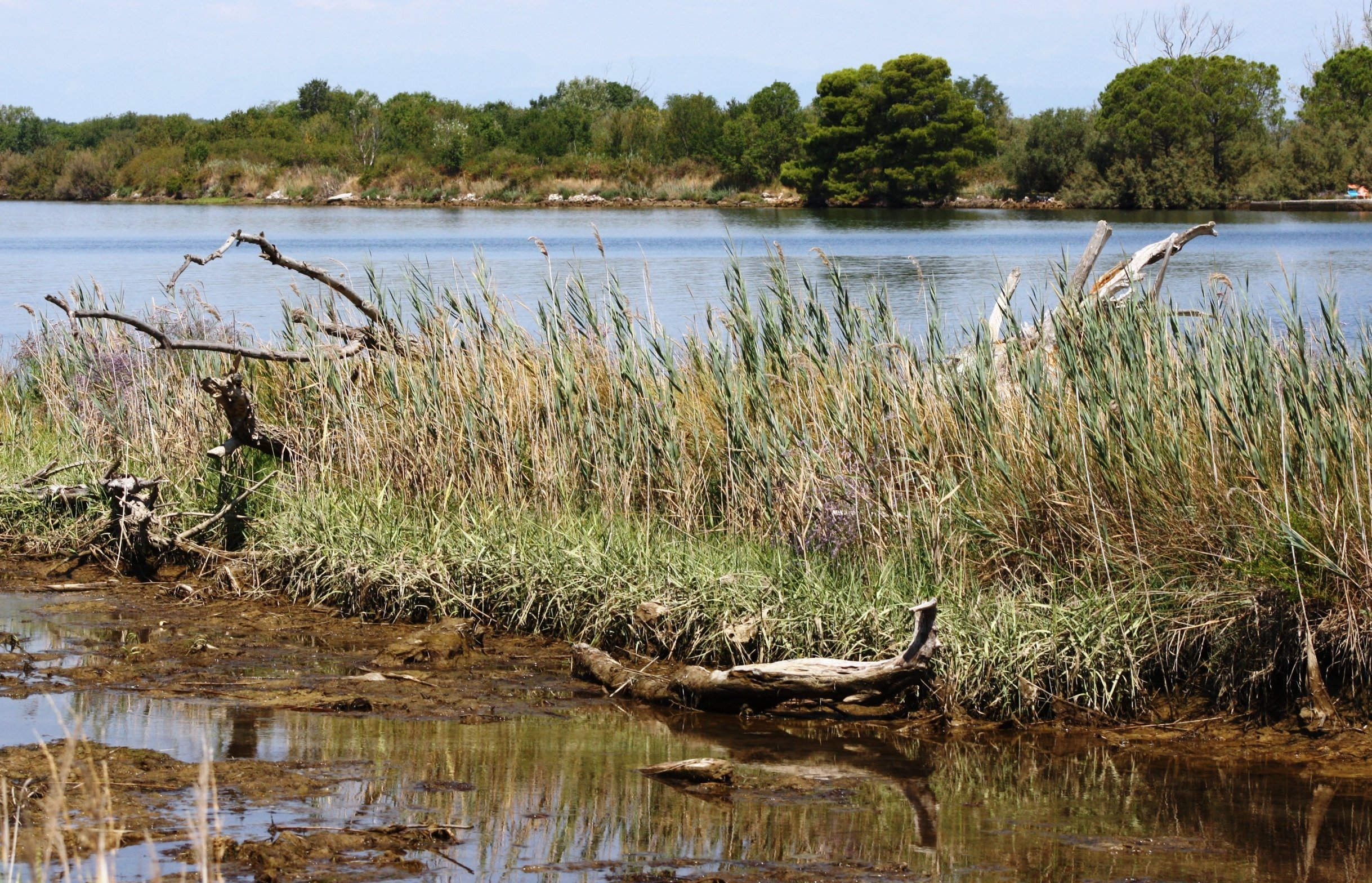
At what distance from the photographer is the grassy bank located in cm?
582

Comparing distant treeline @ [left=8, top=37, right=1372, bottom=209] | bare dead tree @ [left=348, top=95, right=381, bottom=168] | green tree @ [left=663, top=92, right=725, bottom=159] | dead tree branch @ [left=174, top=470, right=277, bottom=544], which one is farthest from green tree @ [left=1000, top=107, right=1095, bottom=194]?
dead tree branch @ [left=174, top=470, right=277, bottom=544]

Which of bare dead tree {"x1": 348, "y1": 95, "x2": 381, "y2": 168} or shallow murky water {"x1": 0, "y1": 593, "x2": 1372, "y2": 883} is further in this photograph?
bare dead tree {"x1": 348, "y1": 95, "x2": 381, "y2": 168}

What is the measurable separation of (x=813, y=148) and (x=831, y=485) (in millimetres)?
62460

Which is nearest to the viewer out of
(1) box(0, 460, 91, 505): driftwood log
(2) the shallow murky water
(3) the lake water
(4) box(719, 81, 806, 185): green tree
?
(2) the shallow murky water

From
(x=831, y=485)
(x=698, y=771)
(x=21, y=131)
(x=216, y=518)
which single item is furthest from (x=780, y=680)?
(x=21, y=131)

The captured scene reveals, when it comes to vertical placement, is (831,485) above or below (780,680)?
above

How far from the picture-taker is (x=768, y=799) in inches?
189

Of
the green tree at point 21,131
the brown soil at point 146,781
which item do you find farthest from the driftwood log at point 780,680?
the green tree at point 21,131

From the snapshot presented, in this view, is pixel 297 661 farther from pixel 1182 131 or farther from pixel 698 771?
pixel 1182 131

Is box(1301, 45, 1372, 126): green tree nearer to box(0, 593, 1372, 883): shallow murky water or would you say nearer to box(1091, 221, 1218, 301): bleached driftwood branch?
box(1091, 221, 1218, 301): bleached driftwood branch

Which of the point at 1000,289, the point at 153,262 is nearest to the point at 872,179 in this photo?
the point at 153,262

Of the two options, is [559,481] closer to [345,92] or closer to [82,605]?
[82,605]

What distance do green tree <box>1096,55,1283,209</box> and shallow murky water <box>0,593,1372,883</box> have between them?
192 ft

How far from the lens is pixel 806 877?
4000 millimetres
